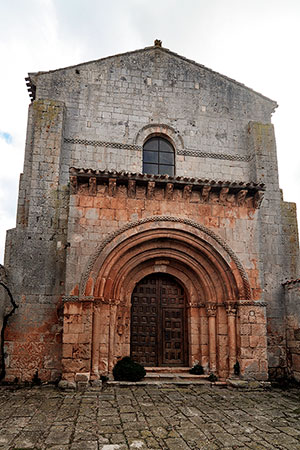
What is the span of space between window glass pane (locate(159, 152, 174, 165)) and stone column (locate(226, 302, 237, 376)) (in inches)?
183

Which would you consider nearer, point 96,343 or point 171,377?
point 96,343

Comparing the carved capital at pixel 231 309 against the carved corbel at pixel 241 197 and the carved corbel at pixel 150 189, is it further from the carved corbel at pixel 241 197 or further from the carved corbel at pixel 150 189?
the carved corbel at pixel 150 189

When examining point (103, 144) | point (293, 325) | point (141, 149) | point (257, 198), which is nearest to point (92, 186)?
point (103, 144)

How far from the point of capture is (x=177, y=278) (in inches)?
370

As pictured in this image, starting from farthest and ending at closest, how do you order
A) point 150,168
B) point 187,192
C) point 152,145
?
point 152,145 < point 150,168 < point 187,192

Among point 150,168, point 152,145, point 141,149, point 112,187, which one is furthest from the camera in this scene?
point 152,145

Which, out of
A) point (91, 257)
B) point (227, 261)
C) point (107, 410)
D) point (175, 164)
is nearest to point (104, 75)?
point (175, 164)

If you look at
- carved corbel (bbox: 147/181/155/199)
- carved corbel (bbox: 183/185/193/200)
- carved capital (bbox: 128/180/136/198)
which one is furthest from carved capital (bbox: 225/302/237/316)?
carved capital (bbox: 128/180/136/198)

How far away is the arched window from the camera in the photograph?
34.9 ft

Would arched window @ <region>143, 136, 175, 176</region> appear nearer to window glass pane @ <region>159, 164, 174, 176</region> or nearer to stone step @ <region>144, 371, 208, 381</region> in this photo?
window glass pane @ <region>159, 164, 174, 176</region>

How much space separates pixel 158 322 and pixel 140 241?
225 cm

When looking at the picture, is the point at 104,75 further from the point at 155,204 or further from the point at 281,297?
the point at 281,297

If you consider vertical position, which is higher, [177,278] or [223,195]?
[223,195]

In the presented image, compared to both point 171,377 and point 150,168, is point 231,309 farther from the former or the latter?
point 150,168
